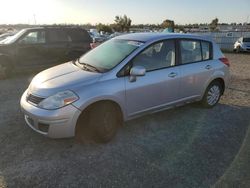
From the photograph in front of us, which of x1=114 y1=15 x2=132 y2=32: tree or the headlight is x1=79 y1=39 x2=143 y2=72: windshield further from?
x1=114 y1=15 x2=132 y2=32: tree

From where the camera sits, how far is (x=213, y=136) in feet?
14.3

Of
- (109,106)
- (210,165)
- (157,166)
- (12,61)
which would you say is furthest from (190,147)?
Answer: (12,61)

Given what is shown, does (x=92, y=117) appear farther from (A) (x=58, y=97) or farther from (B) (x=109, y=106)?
(A) (x=58, y=97)

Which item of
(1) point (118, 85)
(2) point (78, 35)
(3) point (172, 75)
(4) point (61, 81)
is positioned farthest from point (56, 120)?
(2) point (78, 35)

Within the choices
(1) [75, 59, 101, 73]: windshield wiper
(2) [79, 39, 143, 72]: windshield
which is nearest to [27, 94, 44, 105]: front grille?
(1) [75, 59, 101, 73]: windshield wiper

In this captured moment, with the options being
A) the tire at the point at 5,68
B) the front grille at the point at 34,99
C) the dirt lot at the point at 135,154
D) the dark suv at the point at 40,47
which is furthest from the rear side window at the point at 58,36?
the front grille at the point at 34,99

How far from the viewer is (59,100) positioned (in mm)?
3605

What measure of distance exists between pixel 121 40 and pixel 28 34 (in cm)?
529

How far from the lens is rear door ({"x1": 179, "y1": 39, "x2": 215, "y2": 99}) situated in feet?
16.0

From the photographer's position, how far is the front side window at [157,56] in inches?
169

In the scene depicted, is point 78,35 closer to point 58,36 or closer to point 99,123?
point 58,36

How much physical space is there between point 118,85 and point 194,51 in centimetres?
206

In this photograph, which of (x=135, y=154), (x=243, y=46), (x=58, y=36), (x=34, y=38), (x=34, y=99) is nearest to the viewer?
(x=135, y=154)

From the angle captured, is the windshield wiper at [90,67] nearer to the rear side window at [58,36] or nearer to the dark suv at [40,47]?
the dark suv at [40,47]
